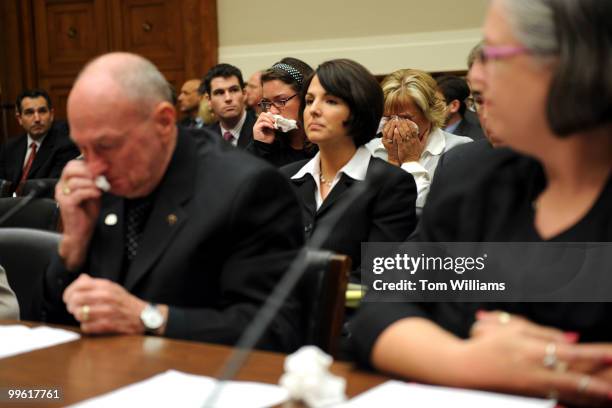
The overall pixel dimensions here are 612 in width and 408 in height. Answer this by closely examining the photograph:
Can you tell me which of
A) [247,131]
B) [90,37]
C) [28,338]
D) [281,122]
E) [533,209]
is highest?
[90,37]

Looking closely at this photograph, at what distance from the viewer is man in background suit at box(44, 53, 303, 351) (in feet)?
5.47

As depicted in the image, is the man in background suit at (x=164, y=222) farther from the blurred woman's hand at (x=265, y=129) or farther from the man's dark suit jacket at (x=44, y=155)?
the man's dark suit jacket at (x=44, y=155)

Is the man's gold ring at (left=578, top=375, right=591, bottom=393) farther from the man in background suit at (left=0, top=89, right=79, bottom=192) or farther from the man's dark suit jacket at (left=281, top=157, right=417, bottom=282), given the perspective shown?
the man in background suit at (left=0, top=89, right=79, bottom=192)

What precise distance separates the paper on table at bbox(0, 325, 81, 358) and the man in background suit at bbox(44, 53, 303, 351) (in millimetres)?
82

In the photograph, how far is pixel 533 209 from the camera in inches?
50.1

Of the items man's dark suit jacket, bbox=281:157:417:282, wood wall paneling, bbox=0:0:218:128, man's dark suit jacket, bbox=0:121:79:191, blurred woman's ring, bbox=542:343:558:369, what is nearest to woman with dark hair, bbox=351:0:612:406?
blurred woman's ring, bbox=542:343:558:369

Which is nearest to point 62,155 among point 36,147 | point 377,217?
point 36,147

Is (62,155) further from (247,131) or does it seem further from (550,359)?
(550,359)

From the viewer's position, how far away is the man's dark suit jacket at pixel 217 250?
1.67m

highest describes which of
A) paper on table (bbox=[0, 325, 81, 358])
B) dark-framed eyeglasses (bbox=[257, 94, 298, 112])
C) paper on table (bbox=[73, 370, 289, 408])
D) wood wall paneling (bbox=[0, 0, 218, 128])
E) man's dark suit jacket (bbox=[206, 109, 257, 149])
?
wood wall paneling (bbox=[0, 0, 218, 128])

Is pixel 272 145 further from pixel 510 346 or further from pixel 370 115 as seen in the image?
pixel 510 346

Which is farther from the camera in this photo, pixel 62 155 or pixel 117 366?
pixel 62 155

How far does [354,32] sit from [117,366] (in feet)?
21.0

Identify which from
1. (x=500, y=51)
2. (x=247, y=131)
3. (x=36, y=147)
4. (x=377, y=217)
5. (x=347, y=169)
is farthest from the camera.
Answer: (x=36, y=147)
